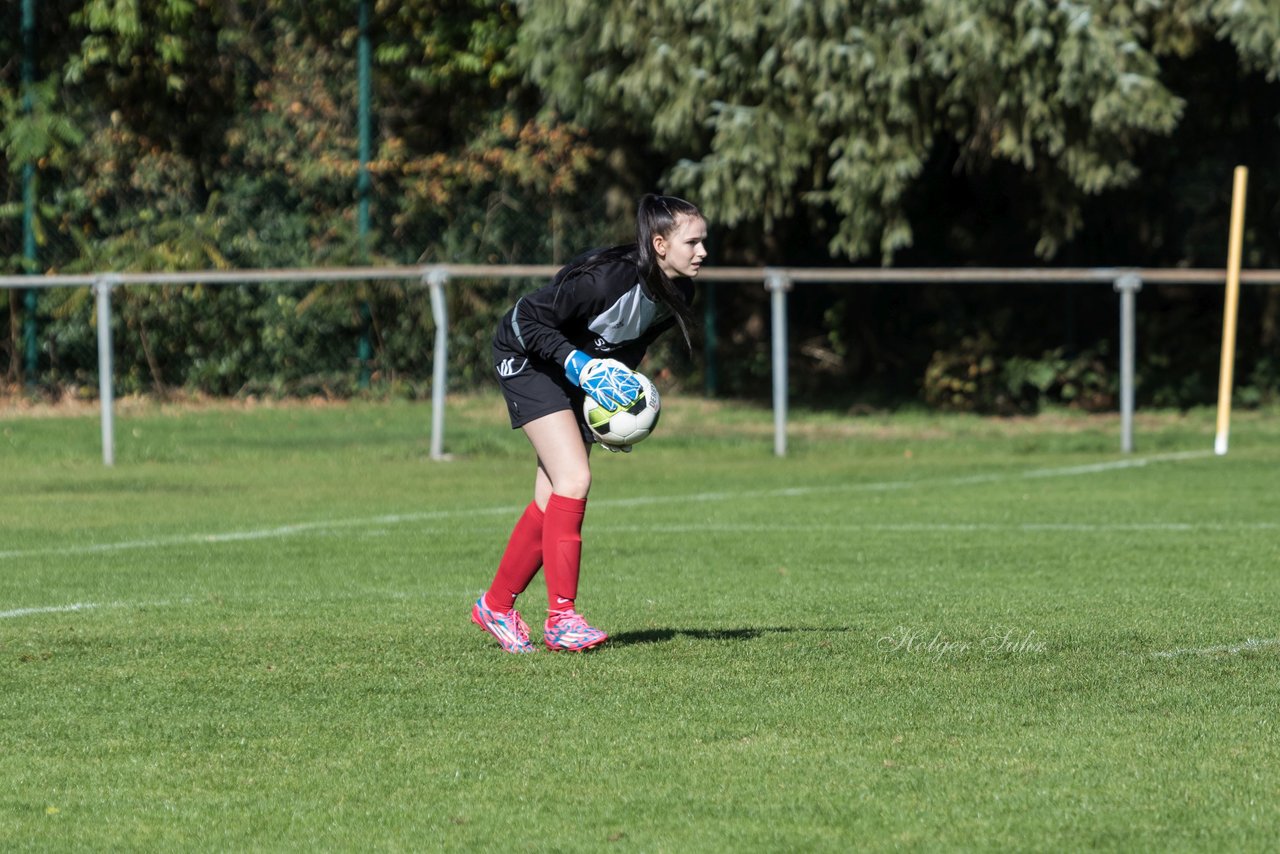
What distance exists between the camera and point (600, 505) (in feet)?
44.0

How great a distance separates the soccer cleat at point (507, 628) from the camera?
7277 mm

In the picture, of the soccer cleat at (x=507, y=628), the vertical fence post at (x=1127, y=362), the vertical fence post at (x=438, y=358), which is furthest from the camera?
the vertical fence post at (x=1127, y=362)

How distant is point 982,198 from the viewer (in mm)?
22469

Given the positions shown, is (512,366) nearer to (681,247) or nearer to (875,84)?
(681,247)

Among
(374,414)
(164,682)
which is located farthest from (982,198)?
(164,682)

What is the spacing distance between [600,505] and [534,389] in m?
6.23

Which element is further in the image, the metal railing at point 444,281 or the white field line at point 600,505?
the metal railing at point 444,281

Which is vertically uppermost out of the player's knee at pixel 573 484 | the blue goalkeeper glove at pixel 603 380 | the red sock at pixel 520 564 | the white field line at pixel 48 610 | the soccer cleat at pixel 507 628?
the blue goalkeeper glove at pixel 603 380

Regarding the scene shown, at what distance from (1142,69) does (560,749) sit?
47.5 ft

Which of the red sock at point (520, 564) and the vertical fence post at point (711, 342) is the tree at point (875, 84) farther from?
the red sock at point (520, 564)

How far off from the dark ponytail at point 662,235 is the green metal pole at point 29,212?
1451cm

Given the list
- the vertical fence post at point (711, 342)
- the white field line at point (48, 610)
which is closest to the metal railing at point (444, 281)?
the vertical fence post at point (711, 342)

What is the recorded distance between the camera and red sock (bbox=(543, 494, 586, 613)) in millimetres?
7168

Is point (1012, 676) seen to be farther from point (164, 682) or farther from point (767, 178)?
point (767, 178)
